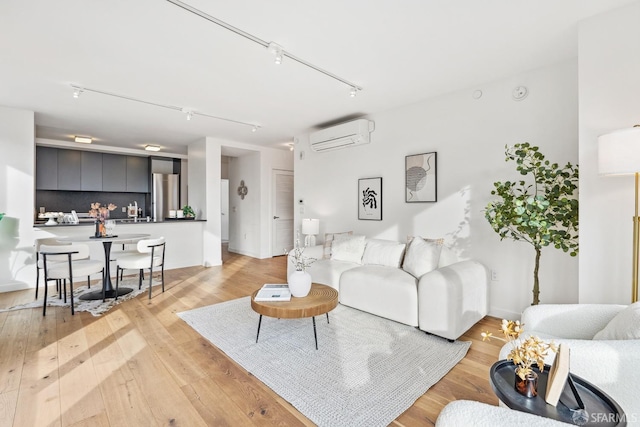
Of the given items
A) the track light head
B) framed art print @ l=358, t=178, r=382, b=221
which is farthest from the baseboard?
framed art print @ l=358, t=178, r=382, b=221

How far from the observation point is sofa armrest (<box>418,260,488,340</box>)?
258 centimetres

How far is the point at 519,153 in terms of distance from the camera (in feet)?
8.64

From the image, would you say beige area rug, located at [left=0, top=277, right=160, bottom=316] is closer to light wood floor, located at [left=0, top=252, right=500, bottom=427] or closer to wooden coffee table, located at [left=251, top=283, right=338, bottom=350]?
light wood floor, located at [left=0, top=252, right=500, bottom=427]

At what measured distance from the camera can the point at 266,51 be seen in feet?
8.61

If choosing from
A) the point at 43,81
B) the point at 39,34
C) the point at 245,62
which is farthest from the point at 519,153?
the point at 43,81

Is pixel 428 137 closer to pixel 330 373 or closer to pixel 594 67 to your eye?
pixel 594 67

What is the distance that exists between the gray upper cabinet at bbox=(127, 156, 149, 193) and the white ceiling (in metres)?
2.84

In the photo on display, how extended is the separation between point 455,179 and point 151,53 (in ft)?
11.0

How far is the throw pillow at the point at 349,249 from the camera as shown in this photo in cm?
395

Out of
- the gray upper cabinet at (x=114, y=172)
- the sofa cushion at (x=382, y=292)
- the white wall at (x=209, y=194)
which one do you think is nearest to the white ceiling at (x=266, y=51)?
the white wall at (x=209, y=194)

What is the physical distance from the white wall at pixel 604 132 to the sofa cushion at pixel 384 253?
1670 mm

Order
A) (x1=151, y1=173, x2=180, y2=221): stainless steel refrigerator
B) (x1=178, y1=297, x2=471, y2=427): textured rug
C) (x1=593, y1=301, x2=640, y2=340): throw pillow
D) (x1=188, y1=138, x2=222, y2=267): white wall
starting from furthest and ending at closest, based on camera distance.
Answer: (x1=151, y1=173, x2=180, y2=221): stainless steel refrigerator < (x1=188, y1=138, x2=222, y2=267): white wall < (x1=178, y1=297, x2=471, y2=427): textured rug < (x1=593, y1=301, x2=640, y2=340): throw pillow

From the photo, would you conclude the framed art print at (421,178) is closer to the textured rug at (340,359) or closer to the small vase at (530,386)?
the textured rug at (340,359)

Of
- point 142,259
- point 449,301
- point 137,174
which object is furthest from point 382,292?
point 137,174
